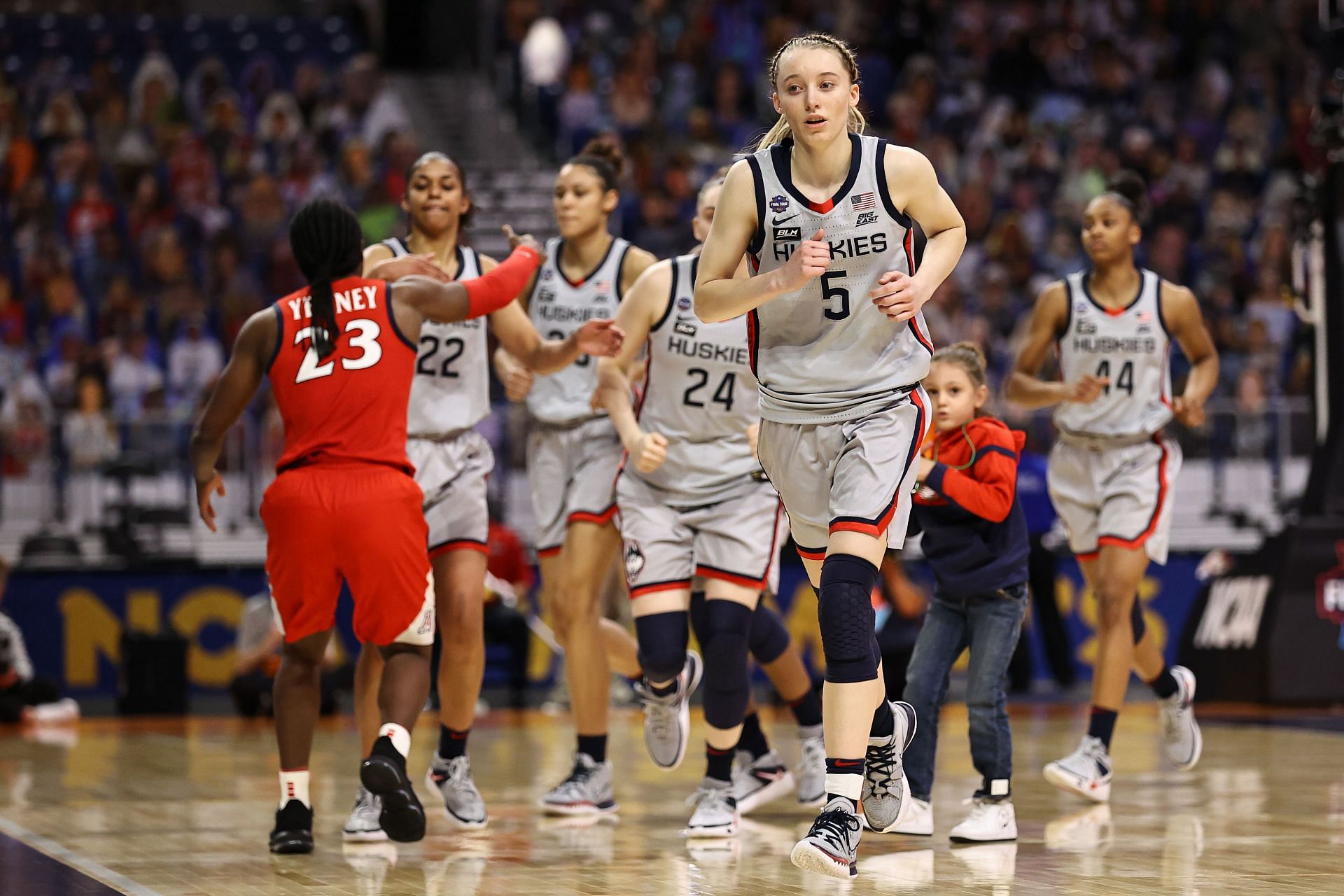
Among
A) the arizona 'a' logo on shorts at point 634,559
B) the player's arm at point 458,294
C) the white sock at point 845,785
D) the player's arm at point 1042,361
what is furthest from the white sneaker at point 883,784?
the player's arm at point 1042,361

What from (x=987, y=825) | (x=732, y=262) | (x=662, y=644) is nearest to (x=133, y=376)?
(x=662, y=644)

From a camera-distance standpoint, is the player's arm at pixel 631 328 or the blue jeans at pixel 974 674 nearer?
the blue jeans at pixel 974 674

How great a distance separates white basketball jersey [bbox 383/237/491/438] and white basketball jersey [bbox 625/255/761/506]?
685 millimetres

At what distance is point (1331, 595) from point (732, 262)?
7415 mm

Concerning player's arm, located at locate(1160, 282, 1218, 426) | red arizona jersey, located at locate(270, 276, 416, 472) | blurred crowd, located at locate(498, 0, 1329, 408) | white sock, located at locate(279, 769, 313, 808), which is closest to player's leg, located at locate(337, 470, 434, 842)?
red arizona jersey, located at locate(270, 276, 416, 472)

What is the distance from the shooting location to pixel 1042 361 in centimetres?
828

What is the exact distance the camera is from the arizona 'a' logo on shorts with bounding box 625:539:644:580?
6809 millimetres

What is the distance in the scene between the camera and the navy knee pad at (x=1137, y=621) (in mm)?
7801

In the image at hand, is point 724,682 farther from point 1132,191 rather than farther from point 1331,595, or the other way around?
point 1331,595

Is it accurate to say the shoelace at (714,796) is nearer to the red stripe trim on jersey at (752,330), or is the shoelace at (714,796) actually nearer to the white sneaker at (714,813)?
the white sneaker at (714,813)

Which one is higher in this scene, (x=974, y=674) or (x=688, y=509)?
(x=688, y=509)

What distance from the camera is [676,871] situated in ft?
18.5

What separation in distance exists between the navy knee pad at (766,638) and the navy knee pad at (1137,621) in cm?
157

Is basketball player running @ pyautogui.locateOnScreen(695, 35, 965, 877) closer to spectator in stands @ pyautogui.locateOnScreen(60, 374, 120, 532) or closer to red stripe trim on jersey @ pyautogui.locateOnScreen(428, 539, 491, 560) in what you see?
red stripe trim on jersey @ pyautogui.locateOnScreen(428, 539, 491, 560)
